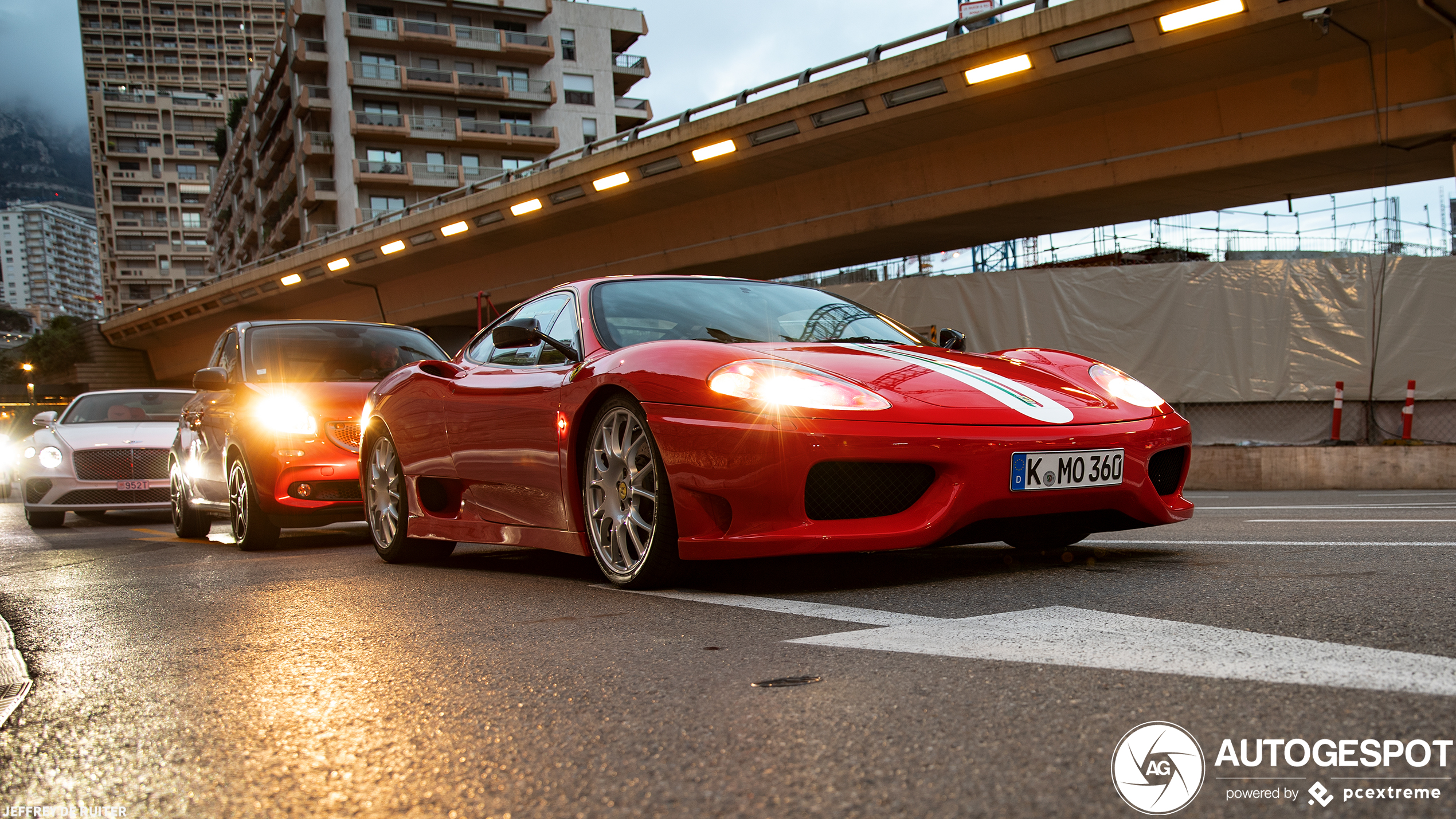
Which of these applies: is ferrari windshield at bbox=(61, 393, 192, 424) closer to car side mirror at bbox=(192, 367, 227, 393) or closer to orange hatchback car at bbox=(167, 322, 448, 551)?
orange hatchback car at bbox=(167, 322, 448, 551)

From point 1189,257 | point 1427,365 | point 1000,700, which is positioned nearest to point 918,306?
point 1427,365

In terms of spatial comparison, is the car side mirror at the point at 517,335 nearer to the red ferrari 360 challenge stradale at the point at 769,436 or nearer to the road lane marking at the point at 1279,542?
the red ferrari 360 challenge stradale at the point at 769,436

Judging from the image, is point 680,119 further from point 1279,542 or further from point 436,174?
point 436,174

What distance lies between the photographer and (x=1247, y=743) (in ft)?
6.17

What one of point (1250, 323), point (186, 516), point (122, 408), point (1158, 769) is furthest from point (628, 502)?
point (1250, 323)

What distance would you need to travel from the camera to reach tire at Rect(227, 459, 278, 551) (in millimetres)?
7352

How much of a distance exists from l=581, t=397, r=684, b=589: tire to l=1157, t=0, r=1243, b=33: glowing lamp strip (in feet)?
39.9

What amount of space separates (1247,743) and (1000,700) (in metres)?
0.48

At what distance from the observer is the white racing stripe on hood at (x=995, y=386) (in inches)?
158

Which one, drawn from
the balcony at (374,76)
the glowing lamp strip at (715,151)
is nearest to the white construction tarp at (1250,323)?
the glowing lamp strip at (715,151)

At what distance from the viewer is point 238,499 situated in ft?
25.3

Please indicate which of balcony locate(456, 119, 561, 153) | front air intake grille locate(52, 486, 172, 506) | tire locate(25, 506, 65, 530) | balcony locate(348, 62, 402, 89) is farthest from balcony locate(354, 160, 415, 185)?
front air intake grille locate(52, 486, 172, 506)

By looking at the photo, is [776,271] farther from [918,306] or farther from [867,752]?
[867,752]

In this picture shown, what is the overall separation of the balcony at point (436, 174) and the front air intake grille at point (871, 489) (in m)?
65.8
